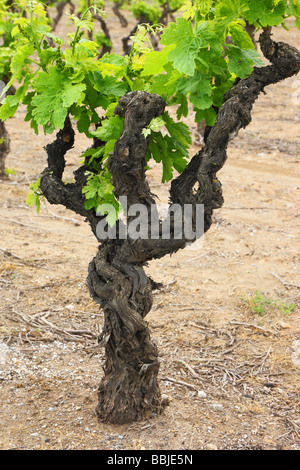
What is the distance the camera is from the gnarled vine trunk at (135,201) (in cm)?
302

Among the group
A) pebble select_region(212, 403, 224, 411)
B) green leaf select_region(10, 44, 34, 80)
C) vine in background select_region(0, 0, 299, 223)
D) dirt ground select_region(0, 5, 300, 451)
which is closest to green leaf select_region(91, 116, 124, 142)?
vine in background select_region(0, 0, 299, 223)

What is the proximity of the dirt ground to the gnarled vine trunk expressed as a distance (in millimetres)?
301

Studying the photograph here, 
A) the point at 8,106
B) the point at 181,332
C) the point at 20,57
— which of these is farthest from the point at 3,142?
the point at 20,57

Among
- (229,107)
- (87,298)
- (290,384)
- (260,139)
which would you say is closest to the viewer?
(229,107)

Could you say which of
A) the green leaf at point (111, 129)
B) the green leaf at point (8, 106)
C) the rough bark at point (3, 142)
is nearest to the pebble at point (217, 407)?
the green leaf at point (111, 129)

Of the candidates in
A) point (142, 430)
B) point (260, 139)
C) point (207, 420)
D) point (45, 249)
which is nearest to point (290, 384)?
point (207, 420)

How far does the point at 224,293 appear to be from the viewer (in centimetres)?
616

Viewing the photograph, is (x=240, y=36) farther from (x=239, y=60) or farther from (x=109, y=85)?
(x=109, y=85)

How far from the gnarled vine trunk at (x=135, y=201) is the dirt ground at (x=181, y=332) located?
301mm

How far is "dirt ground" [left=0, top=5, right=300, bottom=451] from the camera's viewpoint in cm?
384

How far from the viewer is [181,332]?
537 cm

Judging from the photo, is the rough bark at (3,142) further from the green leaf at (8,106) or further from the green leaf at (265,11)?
the green leaf at (265,11)

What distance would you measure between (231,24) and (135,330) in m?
1.99

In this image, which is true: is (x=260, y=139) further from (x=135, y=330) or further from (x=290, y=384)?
(x=135, y=330)
